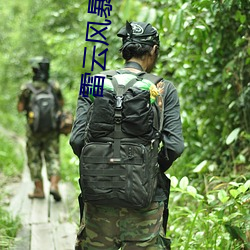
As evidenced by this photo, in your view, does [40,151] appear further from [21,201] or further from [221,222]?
[221,222]

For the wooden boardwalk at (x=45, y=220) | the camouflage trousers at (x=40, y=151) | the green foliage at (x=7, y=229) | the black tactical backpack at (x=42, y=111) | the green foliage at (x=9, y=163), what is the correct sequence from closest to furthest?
the green foliage at (x=7, y=229) < the wooden boardwalk at (x=45, y=220) < the black tactical backpack at (x=42, y=111) < the camouflage trousers at (x=40, y=151) < the green foliage at (x=9, y=163)

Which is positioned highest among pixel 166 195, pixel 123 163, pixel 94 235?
pixel 123 163

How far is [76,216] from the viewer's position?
6559mm

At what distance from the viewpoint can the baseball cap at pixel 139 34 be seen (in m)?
3.19

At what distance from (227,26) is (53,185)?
10.8ft

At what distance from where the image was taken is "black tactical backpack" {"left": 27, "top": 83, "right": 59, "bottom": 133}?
7.04 metres

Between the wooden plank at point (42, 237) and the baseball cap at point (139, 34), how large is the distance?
2849mm

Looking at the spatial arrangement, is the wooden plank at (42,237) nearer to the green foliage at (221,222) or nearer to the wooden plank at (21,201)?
the wooden plank at (21,201)

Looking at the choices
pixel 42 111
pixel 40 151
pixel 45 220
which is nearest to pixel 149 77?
pixel 45 220

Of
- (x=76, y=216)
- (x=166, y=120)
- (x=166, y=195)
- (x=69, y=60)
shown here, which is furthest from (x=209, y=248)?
(x=69, y=60)

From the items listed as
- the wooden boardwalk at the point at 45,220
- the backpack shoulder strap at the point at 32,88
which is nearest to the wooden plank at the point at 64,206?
the wooden boardwalk at the point at 45,220

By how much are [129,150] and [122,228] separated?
459 millimetres

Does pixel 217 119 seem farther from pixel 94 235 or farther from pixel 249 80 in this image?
pixel 94 235

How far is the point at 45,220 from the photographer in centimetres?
649
